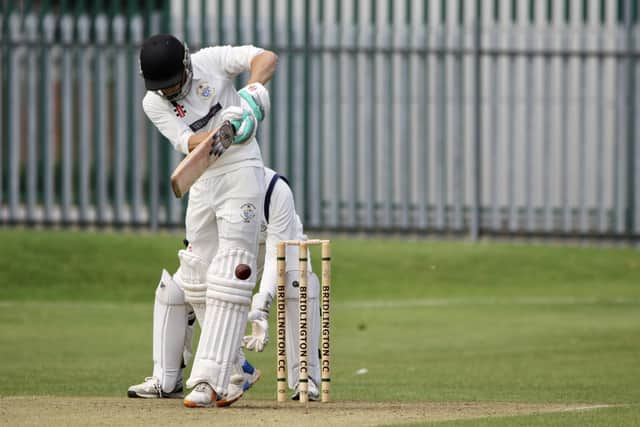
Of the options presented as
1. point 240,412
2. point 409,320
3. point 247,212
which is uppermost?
point 247,212

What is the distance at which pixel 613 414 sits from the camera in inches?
299

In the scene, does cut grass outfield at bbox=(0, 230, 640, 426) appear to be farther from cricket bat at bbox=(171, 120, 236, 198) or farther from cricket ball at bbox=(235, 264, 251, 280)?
cricket bat at bbox=(171, 120, 236, 198)

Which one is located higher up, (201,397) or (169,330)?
(169,330)

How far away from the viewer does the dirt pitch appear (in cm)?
707

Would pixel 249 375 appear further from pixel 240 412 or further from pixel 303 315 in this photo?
pixel 240 412

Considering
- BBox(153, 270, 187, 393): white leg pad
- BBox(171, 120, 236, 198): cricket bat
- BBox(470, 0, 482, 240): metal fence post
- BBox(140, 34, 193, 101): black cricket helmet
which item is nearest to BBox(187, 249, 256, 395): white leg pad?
BBox(171, 120, 236, 198): cricket bat

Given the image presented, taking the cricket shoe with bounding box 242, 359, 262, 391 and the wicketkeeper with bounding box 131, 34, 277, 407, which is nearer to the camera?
the wicketkeeper with bounding box 131, 34, 277, 407

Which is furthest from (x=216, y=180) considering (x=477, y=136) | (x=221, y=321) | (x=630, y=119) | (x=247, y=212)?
(x=630, y=119)

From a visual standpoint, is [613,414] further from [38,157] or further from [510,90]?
[38,157]

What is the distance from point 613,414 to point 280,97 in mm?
11783

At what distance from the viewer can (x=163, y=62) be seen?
7566mm

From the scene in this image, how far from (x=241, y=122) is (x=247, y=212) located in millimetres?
467

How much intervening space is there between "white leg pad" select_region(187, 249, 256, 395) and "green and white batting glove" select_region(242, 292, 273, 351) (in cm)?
15

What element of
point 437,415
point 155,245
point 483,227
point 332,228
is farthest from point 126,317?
point 437,415
